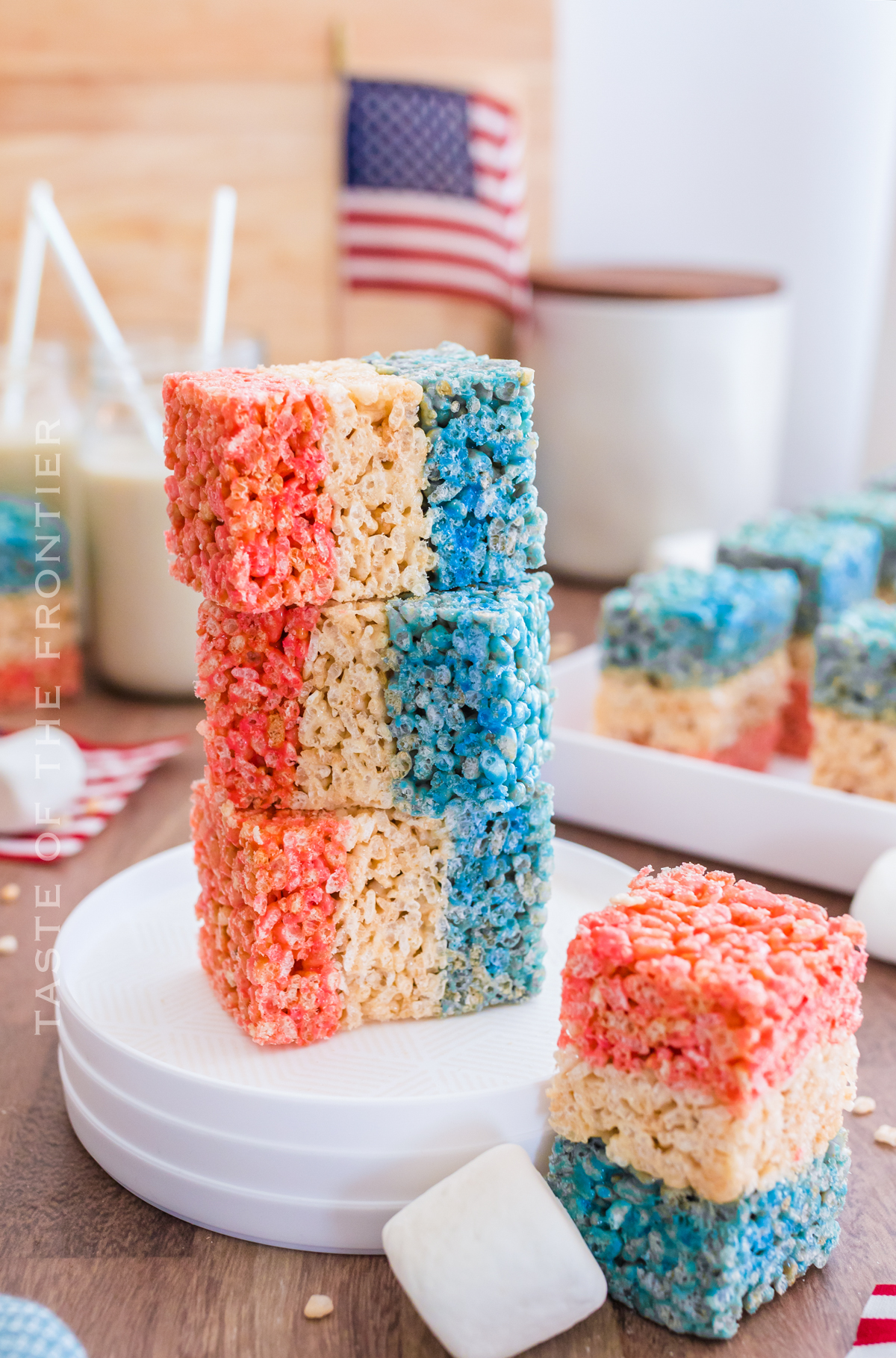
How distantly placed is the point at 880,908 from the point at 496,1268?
1.97ft

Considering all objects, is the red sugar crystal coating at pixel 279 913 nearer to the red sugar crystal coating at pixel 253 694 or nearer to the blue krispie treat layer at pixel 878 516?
the red sugar crystal coating at pixel 253 694

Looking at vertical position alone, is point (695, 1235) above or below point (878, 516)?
below

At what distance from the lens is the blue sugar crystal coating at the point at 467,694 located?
3.14 feet

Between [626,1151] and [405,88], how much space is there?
6.64 feet

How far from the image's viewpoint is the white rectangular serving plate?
1.40 metres

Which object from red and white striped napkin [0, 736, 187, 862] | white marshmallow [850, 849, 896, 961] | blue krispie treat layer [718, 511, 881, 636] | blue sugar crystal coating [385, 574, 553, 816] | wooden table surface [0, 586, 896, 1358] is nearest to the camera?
wooden table surface [0, 586, 896, 1358]

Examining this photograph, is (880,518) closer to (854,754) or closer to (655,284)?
(854,754)

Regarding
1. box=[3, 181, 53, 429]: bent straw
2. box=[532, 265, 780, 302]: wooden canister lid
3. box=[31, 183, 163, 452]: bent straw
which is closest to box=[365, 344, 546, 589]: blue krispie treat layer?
box=[31, 183, 163, 452]: bent straw

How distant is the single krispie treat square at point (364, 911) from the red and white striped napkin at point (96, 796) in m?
0.50

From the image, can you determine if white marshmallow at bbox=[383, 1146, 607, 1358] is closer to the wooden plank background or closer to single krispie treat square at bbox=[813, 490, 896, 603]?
single krispie treat square at bbox=[813, 490, 896, 603]

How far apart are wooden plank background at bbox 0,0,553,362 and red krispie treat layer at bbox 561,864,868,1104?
1693 millimetres

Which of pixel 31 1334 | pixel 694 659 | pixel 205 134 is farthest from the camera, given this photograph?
pixel 205 134

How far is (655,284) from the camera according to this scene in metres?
2.48

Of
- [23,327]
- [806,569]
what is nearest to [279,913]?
[806,569]
